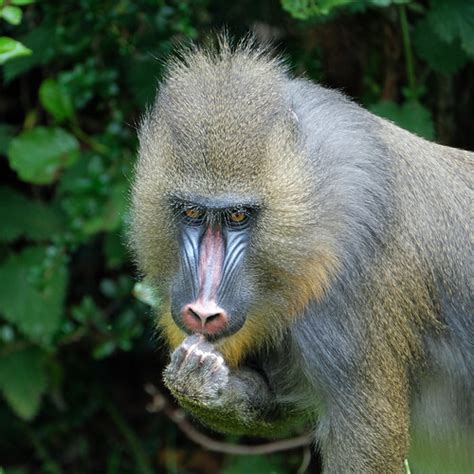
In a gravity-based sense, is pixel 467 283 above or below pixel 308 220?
below

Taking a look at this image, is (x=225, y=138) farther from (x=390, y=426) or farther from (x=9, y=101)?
(x=9, y=101)

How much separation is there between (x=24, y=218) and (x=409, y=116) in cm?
268

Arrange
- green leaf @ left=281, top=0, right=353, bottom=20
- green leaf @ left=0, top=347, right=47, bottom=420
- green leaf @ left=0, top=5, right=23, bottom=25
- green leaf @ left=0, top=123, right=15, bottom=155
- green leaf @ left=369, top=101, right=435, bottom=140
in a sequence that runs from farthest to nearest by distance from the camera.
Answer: green leaf @ left=0, top=123, right=15, bottom=155, green leaf @ left=0, top=347, right=47, bottom=420, green leaf @ left=369, top=101, right=435, bottom=140, green leaf @ left=281, top=0, right=353, bottom=20, green leaf @ left=0, top=5, right=23, bottom=25

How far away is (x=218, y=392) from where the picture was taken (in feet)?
15.1

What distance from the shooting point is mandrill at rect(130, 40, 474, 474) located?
4.39m

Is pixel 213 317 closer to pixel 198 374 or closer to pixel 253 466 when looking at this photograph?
pixel 198 374

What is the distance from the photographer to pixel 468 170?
17.0 feet

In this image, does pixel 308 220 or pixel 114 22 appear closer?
pixel 308 220

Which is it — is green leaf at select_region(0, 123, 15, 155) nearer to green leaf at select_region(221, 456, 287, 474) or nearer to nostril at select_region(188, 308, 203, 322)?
green leaf at select_region(221, 456, 287, 474)

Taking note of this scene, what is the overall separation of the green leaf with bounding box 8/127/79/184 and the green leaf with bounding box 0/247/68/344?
21.3 inches

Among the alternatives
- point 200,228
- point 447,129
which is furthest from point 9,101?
point 200,228

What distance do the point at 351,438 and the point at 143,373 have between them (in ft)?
13.4

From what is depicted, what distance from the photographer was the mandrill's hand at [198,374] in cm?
438

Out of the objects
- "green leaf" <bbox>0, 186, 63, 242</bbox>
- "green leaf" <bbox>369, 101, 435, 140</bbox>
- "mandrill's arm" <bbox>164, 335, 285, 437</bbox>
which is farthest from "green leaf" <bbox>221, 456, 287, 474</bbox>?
"green leaf" <bbox>369, 101, 435, 140</bbox>
